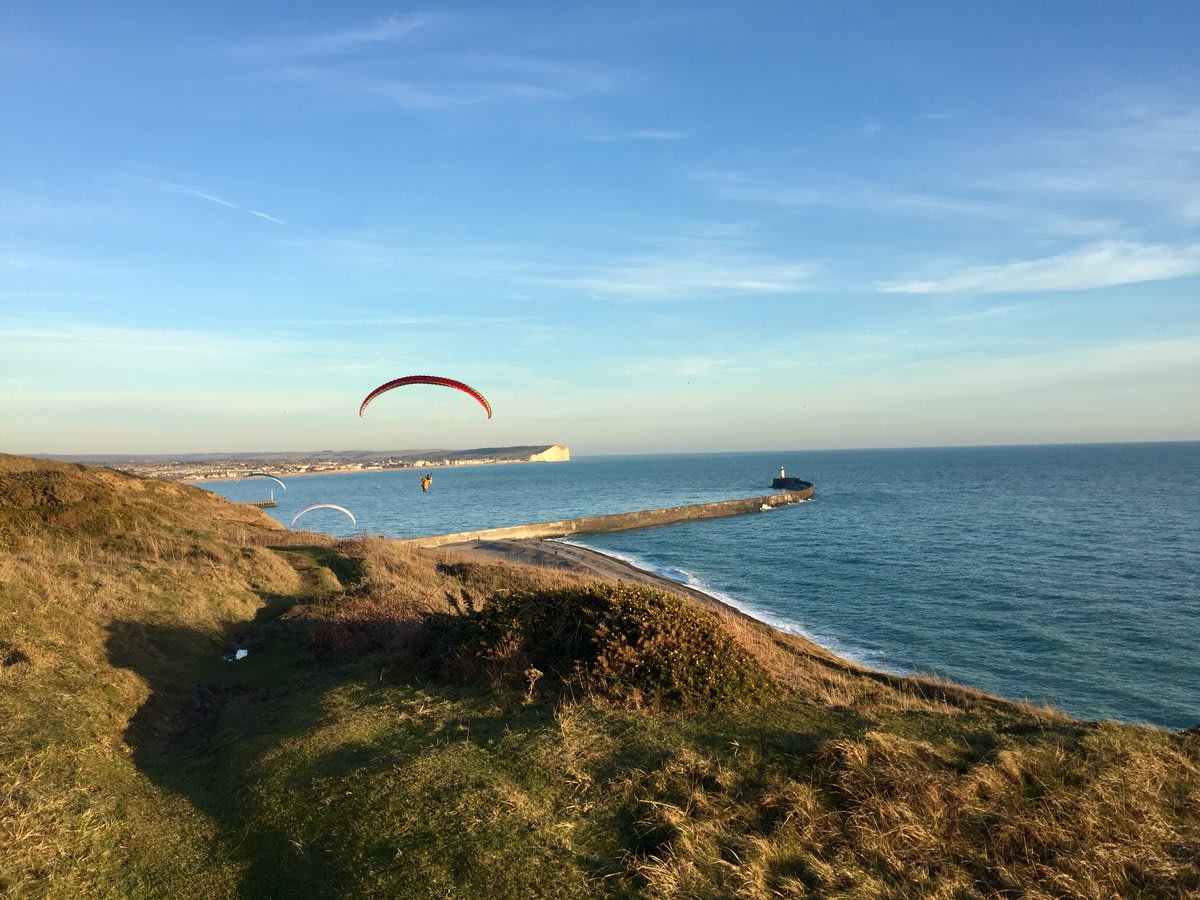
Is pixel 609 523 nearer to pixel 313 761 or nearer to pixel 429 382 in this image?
pixel 429 382

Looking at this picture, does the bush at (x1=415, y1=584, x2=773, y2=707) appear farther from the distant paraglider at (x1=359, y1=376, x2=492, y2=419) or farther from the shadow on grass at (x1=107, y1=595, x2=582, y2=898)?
the distant paraglider at (x1=359, y1=376, x2=492, y2=419)

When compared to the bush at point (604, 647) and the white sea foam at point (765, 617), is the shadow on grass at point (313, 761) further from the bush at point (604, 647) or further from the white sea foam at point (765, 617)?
the white sea foam at point (765, 617)

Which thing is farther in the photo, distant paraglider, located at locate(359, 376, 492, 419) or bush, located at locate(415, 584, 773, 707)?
distant paraglider, located at locate(359, 376, 492, 419)

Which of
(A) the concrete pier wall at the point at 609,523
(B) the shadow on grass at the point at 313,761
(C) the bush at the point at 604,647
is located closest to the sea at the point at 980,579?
(A) the concrete pier wall at the point at 609,523

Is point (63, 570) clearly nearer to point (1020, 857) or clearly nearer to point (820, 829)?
point (820, 829)

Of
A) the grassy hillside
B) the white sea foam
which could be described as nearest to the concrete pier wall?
the white sea foam

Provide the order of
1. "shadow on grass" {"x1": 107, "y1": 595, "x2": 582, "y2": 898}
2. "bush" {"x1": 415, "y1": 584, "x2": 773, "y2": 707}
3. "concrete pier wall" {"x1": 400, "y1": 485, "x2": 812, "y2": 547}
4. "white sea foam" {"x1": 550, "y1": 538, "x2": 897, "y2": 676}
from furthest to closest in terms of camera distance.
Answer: "concrete pier wall" {"x1": 400, "y1": 485, "x2": 812, "y2": 547} → "white sea foam" {"x1": 550, "y1": 538, "x2": 897, "y2": 676} → "bush" {"x1": 415, "y1": 584, "x2": 773, "y2": 707} → "shadow on grass" {"x1": 107, "y1": 595, "x2": 582, "y2": 898}

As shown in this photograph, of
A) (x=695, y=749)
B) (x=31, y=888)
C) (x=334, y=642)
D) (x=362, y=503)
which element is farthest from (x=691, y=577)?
(x=362, y=503)
